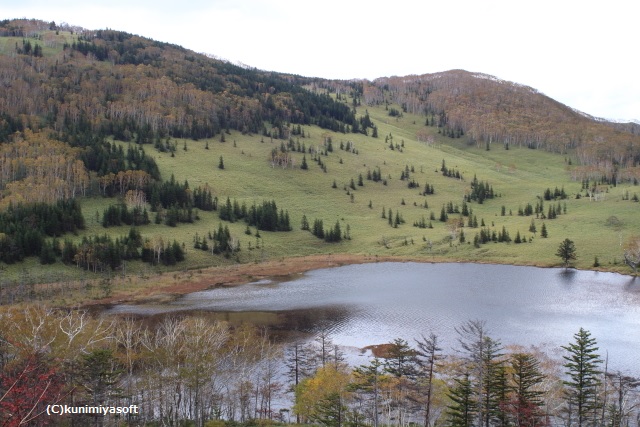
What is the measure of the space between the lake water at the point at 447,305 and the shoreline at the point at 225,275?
4517mm

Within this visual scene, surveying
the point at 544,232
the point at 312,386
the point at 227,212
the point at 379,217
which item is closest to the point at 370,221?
the point at 379,217

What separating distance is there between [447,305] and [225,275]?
5151cm

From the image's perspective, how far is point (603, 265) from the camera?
359 ft

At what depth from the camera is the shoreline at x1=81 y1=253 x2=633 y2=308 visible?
9375cm

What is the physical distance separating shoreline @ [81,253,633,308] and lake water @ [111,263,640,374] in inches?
178

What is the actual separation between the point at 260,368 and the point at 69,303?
4919 centimetres

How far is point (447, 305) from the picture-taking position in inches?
3255

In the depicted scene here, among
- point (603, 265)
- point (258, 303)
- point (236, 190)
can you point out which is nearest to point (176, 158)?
point (236, 190)

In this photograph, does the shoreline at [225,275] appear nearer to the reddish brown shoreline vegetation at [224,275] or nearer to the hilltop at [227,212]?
the reddish brown shoreline vegetation at [224,275]

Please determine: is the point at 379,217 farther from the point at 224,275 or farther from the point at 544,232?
the point at 224,275

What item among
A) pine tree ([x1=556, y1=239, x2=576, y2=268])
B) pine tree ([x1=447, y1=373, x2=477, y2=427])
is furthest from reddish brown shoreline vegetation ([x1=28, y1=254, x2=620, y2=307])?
pine tree ([x1=447, y1=373, x2=477, y2=427])

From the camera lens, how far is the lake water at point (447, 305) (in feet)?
216

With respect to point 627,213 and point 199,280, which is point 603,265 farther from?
point 199,280

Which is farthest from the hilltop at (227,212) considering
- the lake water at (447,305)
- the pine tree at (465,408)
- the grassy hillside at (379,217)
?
the pine tree at (465,408)
